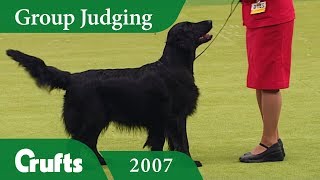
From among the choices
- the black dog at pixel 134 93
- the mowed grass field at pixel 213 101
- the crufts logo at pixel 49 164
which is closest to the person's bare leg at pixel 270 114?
the mowed grass field at pixel 213 101

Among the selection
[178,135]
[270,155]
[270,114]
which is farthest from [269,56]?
[178,135]

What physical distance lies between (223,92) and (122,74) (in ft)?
11.7

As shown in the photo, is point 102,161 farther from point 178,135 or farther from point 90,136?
point 178,135

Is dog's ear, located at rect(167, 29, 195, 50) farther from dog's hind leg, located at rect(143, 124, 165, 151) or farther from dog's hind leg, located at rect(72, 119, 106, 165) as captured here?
dog's hind leg, located at rect(72, 119, 106, 165)

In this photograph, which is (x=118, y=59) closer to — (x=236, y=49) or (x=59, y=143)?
(x=236, y=49)

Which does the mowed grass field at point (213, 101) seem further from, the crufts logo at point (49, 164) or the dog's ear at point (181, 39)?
the dog's ear at point (181, 39)

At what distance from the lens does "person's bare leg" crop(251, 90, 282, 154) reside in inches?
261

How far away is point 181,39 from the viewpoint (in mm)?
6605

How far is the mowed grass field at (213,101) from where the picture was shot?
22.3 feet

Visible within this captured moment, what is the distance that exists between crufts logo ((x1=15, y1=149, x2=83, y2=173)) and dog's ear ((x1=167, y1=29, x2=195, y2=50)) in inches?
44.8

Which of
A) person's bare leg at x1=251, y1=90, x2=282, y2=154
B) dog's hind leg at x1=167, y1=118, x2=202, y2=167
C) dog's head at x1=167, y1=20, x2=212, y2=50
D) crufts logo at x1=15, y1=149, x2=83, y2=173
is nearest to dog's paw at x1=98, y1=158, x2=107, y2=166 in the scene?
crufts logo at x1=15, y1=149, x2=83, y2=173

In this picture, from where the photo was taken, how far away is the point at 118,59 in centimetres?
1298

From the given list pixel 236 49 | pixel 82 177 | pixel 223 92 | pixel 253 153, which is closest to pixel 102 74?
pixel 82 177

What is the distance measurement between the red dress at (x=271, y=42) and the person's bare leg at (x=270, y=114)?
0.10 metres
